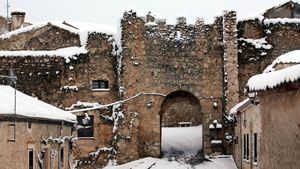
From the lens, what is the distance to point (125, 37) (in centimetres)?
2923

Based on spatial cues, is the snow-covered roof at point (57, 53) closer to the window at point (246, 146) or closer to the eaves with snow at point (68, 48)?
the eaves with snow at point (68, 48)

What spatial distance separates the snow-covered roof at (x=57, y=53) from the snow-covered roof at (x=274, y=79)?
20.5m

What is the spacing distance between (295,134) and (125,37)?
21.7 metres

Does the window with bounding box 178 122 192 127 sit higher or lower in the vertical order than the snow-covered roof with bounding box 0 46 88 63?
lower

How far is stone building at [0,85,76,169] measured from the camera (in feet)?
48.8

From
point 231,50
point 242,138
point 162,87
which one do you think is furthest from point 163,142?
point 242,138

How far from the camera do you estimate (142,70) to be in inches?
1156

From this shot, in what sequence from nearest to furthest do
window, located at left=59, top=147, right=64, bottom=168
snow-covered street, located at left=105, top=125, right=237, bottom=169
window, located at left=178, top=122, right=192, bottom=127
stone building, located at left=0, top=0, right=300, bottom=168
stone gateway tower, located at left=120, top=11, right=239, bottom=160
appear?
window, located at left=59, top=147, right=64, bottom=168 → snow-covered street, located at left=105, top=125, right=237, bottom=169 → stone building, located at left=0, top=0, right=300, bottom=168 → stone gateway tower, located at left=120, top=11, right=239, bottom=160 → window, located at left=178, top=122, right=192, bottom=127

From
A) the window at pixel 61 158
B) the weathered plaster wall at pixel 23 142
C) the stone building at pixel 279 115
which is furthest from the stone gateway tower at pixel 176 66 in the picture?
the stone building at pixel 279 115

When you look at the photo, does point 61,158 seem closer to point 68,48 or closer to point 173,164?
point 173,164

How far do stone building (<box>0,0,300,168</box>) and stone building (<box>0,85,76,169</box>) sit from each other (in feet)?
25.3

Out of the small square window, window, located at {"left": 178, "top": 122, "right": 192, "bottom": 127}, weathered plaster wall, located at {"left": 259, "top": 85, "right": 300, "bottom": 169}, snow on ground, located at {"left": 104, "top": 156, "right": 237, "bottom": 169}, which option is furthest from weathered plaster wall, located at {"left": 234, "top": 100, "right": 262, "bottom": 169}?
window, located at {"left": 178, "top": 122, "right": 192, "bottom": 127}

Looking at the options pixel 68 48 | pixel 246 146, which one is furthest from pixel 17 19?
pixel 246 146

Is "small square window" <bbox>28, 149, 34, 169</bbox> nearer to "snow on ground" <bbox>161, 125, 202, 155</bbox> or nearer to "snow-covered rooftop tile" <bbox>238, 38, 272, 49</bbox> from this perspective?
"snow on ground" <bbox>161, 125, 202, 155</bbox>
